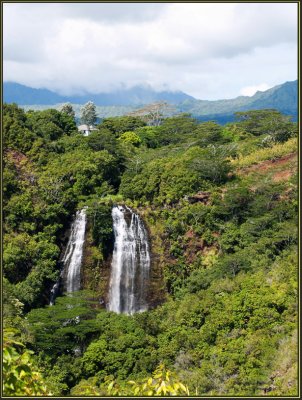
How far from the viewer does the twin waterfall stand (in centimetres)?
2209

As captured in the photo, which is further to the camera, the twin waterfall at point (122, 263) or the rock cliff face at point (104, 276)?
the rock cliff face at point (104, 276)

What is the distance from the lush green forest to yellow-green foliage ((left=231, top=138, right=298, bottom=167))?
0.29ft

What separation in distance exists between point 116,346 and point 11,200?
1026cm

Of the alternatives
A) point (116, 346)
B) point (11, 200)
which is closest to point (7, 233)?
point (11, 200)

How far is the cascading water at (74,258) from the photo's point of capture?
Answer: 22.3 m

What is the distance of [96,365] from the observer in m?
16.7

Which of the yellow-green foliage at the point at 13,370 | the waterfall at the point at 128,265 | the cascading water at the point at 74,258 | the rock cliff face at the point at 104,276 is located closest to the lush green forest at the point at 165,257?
the rock cliff face at the point at 104,276

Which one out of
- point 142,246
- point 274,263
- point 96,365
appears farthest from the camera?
point 142,246

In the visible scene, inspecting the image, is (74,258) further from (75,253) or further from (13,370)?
(13,370)

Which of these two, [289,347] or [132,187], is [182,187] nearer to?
[132,187]

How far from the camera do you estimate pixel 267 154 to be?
88.6 feet

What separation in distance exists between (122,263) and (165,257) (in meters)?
2.17

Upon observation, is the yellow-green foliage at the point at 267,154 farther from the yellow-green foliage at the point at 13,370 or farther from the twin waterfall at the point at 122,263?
the yellow-green foliage at the point at 13,370

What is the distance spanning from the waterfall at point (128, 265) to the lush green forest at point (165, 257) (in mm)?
507
